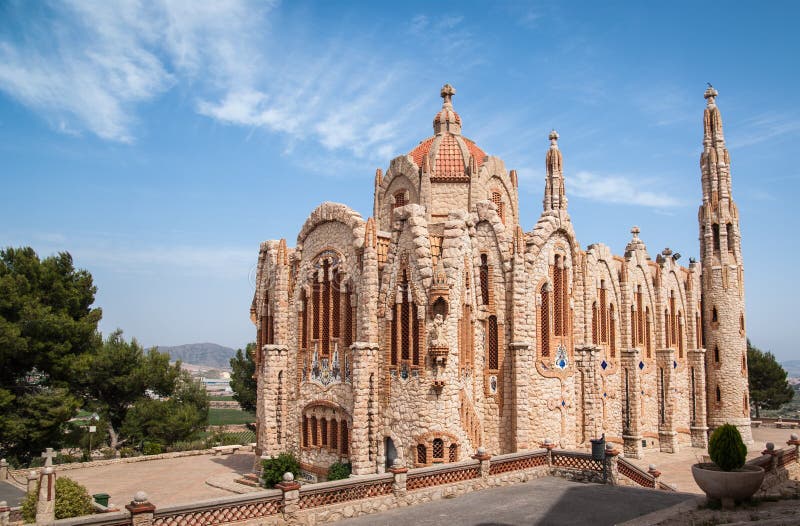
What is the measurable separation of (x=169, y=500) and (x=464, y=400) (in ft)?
36.5

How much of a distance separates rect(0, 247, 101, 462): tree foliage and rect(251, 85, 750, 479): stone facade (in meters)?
11.0

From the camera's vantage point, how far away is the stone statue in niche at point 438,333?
21.0 meters

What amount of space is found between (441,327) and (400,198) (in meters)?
8.85

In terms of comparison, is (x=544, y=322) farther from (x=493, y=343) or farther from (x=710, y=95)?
(x=710, y=95)

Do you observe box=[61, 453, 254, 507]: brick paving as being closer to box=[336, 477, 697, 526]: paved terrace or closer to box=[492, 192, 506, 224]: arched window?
box=[336, 477, 697, 526]: paved terrace

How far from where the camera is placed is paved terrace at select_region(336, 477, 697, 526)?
13.3 meters

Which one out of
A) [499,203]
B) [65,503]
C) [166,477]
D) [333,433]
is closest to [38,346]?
[166,477]

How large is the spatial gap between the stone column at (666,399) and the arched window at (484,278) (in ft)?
50.6

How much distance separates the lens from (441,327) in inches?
832

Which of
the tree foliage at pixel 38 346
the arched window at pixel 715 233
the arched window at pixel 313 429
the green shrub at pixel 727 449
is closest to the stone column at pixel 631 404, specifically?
the arched window at pixel 715 233

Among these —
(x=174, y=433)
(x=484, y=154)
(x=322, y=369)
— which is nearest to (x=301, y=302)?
(x=322, y=369)

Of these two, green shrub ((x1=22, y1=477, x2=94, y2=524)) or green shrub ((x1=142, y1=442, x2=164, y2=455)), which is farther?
green shrub ((x1=142, y1=442, x2=164, y2=455))

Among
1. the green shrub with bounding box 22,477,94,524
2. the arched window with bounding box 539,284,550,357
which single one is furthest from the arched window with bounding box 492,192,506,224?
the green shrub with bounding box 22,477,94,524

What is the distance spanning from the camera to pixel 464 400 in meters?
22.0
